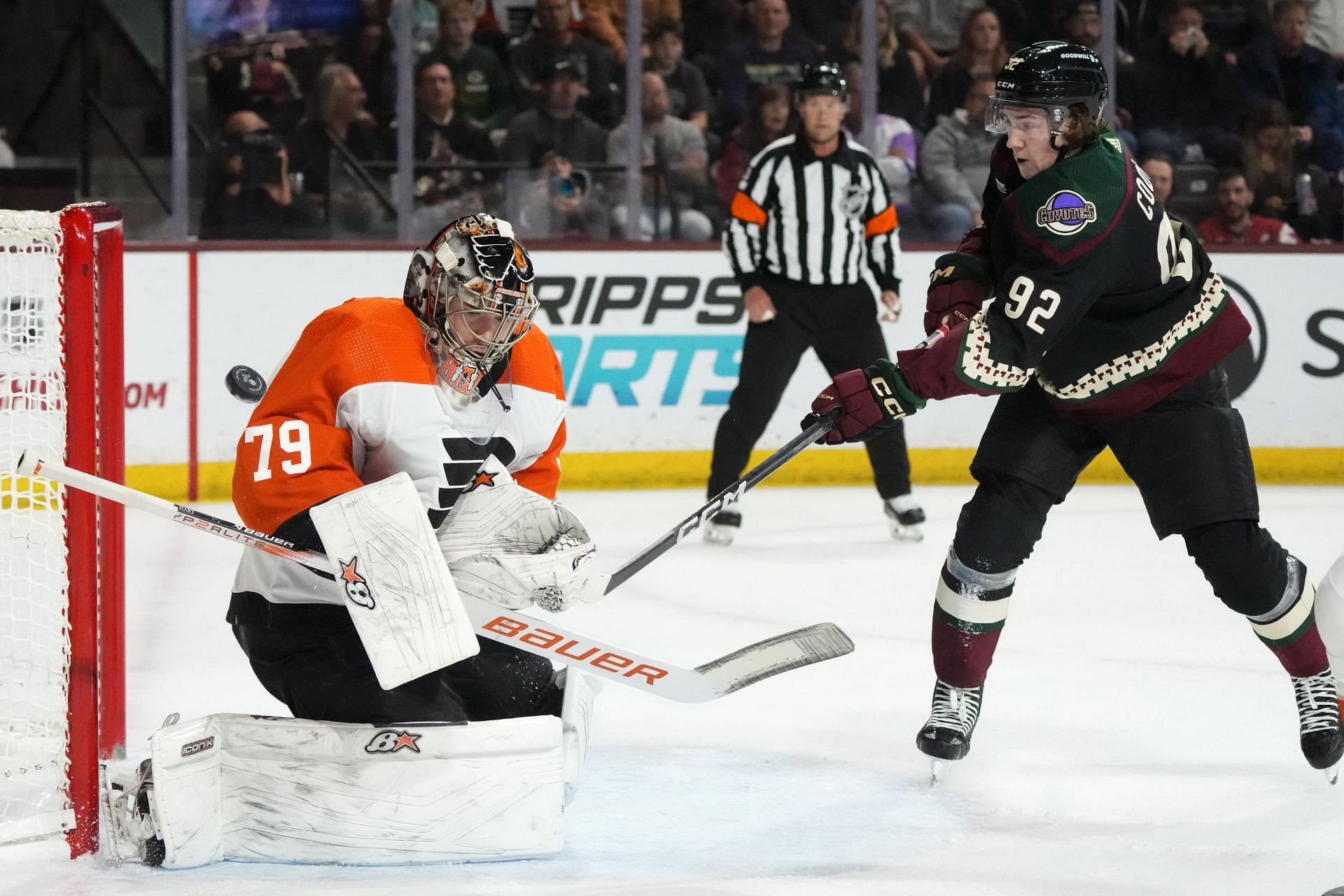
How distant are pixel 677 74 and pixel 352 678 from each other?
13.4 feet

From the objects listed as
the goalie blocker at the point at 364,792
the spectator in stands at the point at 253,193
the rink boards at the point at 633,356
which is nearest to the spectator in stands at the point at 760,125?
the rink boards at the point at 633,356

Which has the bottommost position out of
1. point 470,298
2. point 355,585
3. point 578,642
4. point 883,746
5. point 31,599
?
point 883,746

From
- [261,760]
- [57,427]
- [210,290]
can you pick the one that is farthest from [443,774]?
[210,290]

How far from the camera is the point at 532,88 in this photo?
5.93 metres

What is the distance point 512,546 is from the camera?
2.16 meters

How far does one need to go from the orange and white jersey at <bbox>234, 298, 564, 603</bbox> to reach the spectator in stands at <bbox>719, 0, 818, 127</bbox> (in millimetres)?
3854

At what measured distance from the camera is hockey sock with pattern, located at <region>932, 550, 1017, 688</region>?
8.34ft

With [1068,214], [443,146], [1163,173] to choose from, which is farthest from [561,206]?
[1068,214]

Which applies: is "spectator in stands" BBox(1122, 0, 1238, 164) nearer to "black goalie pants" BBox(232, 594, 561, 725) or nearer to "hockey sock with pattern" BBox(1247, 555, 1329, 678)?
"hockey sock with pattern" BBox(1247, 555, 1329, 678)

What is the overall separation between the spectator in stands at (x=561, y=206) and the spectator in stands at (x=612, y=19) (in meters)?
0.42

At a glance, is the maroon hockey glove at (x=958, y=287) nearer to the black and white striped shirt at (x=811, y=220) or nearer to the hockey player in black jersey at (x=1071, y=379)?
the hockey player in black jersey at (x=1071, y=379)

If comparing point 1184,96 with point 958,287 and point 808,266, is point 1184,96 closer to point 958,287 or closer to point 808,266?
point 808,266

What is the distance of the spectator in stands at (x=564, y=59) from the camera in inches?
230

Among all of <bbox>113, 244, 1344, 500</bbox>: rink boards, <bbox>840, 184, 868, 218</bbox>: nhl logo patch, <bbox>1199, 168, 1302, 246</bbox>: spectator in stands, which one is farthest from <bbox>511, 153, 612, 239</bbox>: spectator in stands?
<bbox>1199, 168, 1302, 246</bbox>: spectator in stands
